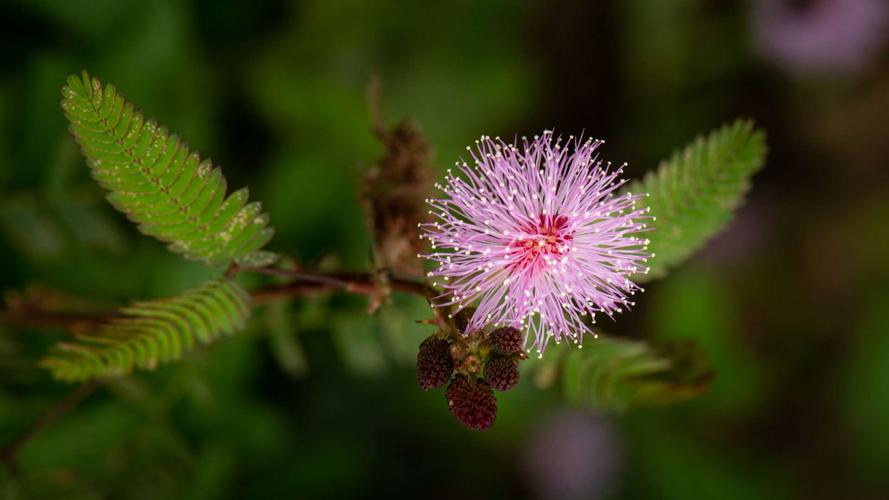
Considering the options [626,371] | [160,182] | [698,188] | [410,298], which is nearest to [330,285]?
[160,182]

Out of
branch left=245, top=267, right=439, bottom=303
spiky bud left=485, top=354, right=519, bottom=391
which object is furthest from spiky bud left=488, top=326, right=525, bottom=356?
branch left=245, top=267, right=439, bottom=303

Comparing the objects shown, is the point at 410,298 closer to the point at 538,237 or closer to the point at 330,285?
the point at 330,285

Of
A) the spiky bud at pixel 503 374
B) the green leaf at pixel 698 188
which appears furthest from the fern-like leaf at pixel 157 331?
the green leaf at pixel 698 188

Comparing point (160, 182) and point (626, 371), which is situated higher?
point (160, 182)

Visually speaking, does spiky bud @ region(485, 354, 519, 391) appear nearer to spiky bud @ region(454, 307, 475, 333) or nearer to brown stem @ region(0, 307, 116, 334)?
spiky bud @ region(454, 307, 475, 333)

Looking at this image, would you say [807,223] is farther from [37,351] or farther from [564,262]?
[37,351]

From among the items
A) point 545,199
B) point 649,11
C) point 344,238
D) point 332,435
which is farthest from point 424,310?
point 649,11
